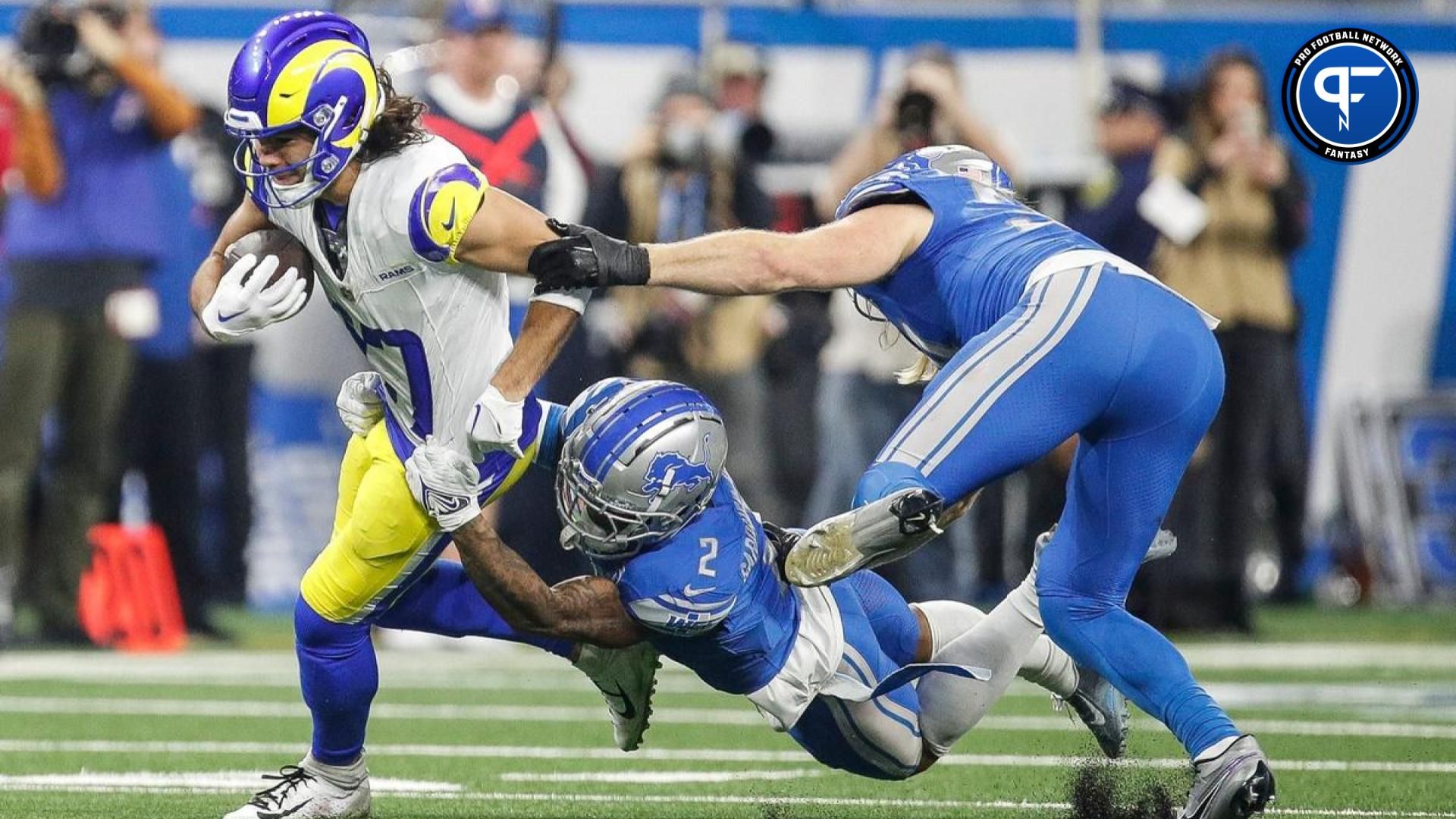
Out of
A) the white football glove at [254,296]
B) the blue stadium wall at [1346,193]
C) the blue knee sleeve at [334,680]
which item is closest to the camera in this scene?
the white football glove at [254,296]

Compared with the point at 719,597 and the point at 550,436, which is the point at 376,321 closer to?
the point at 550,436

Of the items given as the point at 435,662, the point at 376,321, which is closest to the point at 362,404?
the point at 376,321

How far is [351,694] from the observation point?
5012 mm

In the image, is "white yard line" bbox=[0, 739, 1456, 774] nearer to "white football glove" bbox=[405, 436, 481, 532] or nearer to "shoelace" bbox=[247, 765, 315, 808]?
"shoelace" bbox=[247, 765, 315, 808]

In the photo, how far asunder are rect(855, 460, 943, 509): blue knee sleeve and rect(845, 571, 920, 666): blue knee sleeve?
69 cm

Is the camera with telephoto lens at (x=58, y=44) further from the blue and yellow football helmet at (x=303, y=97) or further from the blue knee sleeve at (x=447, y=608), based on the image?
the blue knee sleeve at (x=447, y=608)

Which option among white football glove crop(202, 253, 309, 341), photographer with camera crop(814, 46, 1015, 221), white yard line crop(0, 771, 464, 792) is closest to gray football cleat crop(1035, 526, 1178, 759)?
white yard line crop(0, 771, 464, 792)

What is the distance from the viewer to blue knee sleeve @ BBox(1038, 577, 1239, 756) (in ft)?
14.7

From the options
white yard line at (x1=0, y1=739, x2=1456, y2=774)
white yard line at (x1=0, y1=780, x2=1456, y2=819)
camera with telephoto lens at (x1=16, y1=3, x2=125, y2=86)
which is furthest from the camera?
camera with telephoto lens at (x1=16, y1=3, x2=125, y2=86)

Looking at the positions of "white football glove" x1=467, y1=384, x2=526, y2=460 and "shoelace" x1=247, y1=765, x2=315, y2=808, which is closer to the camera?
"white football glove" x1=467, y1=384, x2=526, y2=460

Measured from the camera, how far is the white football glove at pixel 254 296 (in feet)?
16.0

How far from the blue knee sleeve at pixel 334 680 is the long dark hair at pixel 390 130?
39.9 inches

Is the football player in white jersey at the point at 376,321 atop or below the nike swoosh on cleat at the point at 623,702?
atop

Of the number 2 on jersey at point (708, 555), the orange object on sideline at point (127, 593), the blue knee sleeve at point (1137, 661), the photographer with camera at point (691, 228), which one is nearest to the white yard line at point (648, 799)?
the blue knee sleeve at point (1137, 661)
